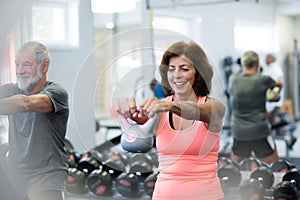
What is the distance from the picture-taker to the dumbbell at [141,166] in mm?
2686

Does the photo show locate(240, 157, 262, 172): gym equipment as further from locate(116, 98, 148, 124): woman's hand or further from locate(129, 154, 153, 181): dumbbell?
locate(116, 98, 148, 124): woman's hand

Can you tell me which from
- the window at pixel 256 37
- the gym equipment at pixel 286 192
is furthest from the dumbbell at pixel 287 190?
Answer: the window at pixel 256 37

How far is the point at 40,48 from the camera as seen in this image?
5.68 ft

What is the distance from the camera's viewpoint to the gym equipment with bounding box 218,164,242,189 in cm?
301

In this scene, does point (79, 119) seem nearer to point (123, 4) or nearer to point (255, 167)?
point (123, 4)

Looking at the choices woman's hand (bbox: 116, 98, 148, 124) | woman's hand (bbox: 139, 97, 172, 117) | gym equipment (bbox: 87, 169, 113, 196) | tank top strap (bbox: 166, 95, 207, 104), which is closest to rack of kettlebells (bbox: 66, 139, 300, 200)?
gym equipment (bbox: 87, 169, 113, 196)

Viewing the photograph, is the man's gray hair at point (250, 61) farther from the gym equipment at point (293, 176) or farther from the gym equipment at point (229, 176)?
the gym equipment at point (293, 176)

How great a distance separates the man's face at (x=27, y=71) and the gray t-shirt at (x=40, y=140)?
45 millimetres

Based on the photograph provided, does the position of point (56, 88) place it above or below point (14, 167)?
above

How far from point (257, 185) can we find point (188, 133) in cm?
156

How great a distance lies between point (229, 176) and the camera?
10.2 feet

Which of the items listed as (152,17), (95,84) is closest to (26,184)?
(95,84)

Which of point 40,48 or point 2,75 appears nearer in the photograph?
point 2,75

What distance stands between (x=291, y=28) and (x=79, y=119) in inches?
195
